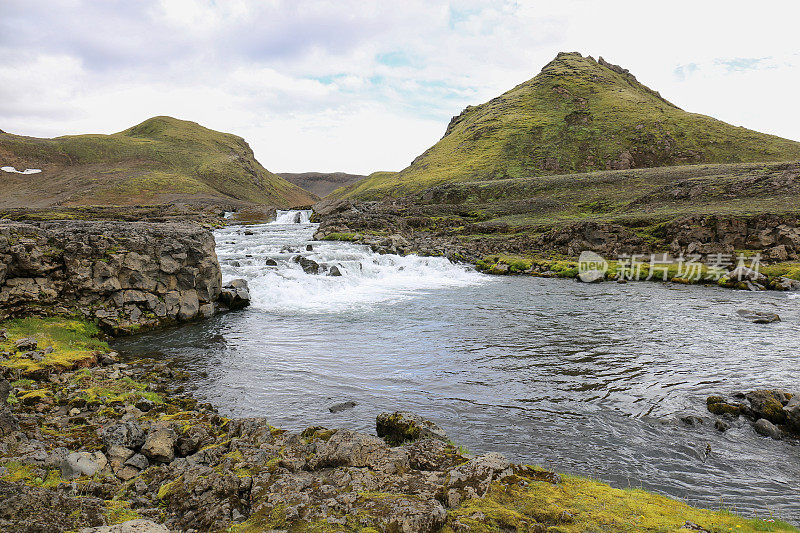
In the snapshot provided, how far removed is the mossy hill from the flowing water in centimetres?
9540

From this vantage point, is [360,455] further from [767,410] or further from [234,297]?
[234,297]

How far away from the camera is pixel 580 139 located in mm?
126938

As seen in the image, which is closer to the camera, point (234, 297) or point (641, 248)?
point (234, 297)

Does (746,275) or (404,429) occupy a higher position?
(746,275)

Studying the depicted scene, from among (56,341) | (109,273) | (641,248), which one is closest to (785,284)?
(641,248)

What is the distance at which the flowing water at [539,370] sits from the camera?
951 cm

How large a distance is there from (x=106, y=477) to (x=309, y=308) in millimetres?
20397

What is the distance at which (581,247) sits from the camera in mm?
48938

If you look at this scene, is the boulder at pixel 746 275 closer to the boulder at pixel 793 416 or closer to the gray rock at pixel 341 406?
the boulder at pixel 793 416

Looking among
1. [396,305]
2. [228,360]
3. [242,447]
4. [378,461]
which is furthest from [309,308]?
[378,461]

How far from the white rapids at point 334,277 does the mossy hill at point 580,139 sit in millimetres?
79086

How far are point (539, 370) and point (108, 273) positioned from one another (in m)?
20.9

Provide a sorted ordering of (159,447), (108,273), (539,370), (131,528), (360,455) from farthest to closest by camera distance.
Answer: (108,273)
(539,370)
(159,447)
(360,455)
(131,528)

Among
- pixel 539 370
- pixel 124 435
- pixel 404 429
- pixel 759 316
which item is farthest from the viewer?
pixel 759 316
